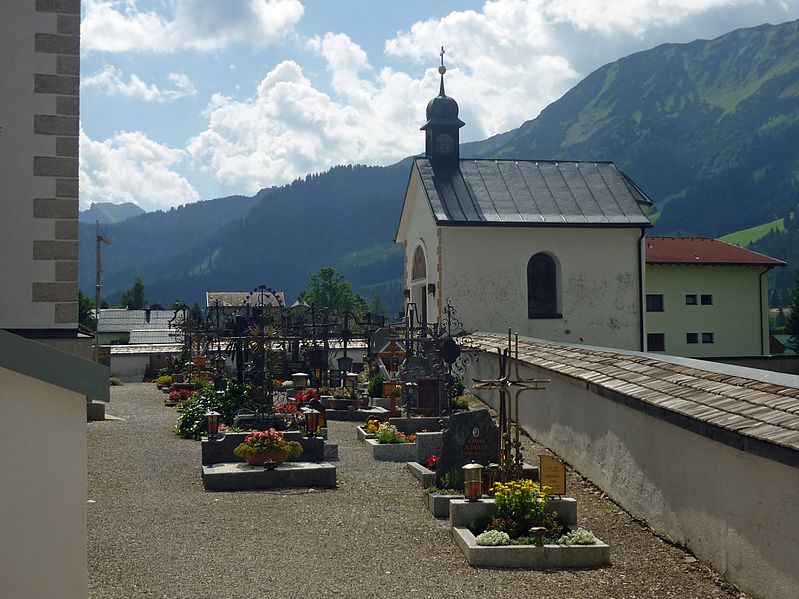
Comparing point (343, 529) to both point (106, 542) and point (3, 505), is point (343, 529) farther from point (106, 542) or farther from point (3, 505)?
point (3, 505)

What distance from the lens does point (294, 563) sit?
788cm

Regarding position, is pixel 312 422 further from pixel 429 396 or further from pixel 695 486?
pixel 695 486

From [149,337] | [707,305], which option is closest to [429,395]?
[707,305]

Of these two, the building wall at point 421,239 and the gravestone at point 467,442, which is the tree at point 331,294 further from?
the gravestone at point 467,442

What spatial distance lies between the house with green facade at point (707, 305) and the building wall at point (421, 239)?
1159 cm

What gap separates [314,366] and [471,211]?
8.21 meters

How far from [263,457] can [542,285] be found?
1842 centimetres

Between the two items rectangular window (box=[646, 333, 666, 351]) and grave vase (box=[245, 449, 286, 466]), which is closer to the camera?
grave vase (box=[245, 449, 286, 466])

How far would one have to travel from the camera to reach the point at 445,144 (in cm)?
3016

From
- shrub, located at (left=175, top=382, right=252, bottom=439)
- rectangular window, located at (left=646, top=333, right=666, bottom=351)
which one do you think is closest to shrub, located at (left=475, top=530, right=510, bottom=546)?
shrub, located at (left=175, top=382, right=252, bottom=439)

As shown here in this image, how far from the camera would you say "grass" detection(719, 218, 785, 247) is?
14575cm

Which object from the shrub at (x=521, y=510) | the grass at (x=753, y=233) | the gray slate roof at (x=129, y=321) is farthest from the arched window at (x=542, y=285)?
the grass at (x=753, y=233)

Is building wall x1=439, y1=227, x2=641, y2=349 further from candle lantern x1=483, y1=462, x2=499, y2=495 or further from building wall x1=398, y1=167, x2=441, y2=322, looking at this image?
candle lantern x1=483, y1=462, x2=499, y2=495

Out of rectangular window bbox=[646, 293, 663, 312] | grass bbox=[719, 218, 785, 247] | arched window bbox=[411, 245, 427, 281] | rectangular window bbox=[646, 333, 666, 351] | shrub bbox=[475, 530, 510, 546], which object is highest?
grass bbox=[719, 218, 785, 247]
